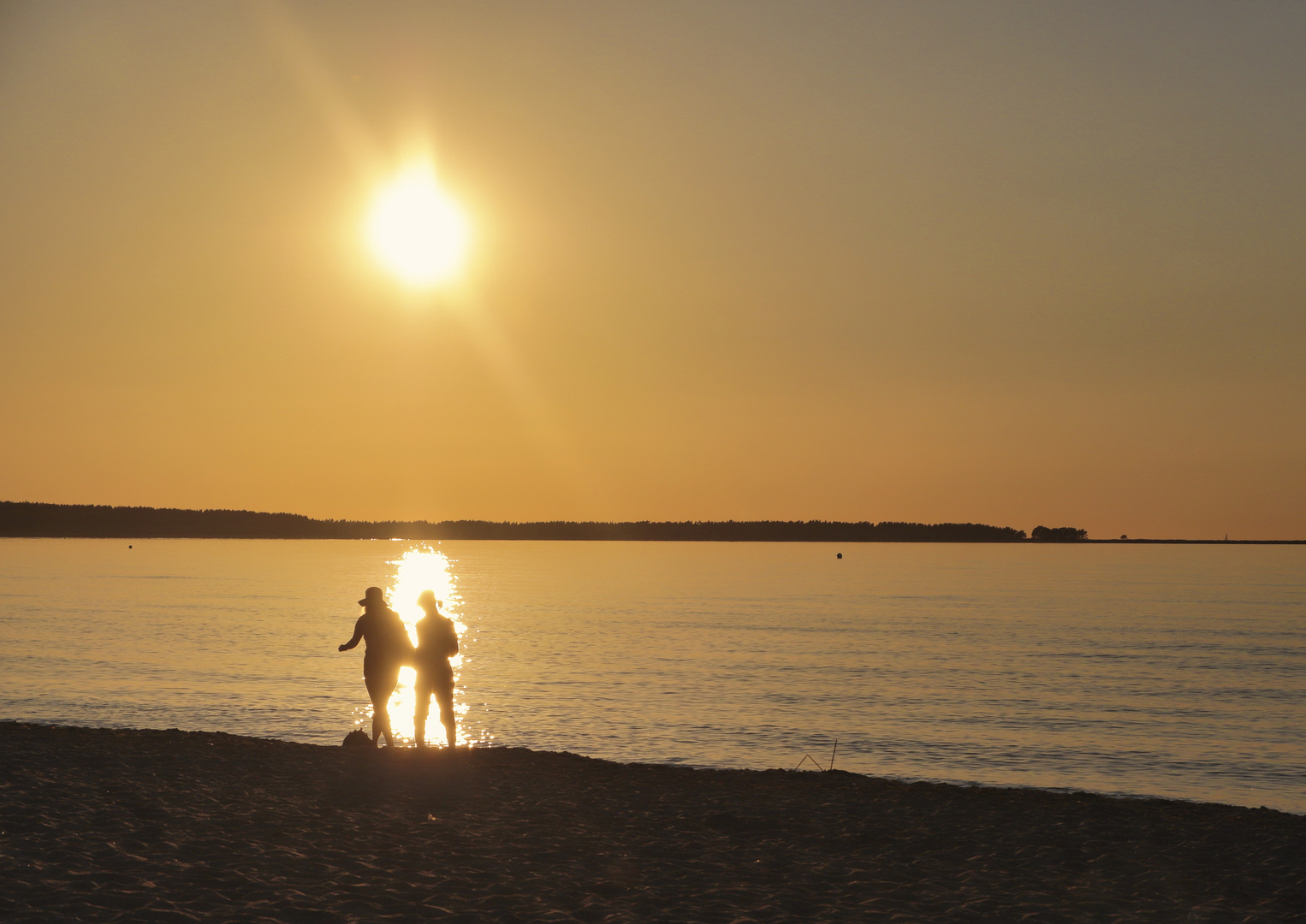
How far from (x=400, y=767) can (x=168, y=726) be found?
11785 mm

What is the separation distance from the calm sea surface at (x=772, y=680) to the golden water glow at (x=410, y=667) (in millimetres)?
308

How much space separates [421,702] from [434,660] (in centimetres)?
91

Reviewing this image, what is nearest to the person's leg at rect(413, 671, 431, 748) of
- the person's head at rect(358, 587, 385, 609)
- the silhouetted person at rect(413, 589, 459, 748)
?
the silhouetted person at rect(413, 589, 459, 748)

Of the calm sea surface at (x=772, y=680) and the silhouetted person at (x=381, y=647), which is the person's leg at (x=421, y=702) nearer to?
the silhouetted person at (x=381, y=647)

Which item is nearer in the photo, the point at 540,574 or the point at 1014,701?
the point at 1014,701

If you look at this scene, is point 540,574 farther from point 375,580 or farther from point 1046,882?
point 1046,882

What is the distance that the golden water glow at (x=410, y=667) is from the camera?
80.5 feet

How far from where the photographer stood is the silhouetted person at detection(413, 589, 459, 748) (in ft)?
53.9

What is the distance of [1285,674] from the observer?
133 feet

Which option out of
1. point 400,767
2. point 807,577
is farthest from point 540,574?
point 400,767

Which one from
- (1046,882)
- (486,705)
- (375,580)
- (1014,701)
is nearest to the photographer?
(1046,882)

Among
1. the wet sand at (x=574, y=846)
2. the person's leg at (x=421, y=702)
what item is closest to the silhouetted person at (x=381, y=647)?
the person's leg at (x=421, y=702)

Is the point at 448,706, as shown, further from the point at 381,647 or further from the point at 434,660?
the point at 381,647

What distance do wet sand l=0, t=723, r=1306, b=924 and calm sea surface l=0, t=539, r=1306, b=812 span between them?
21.6 feet
